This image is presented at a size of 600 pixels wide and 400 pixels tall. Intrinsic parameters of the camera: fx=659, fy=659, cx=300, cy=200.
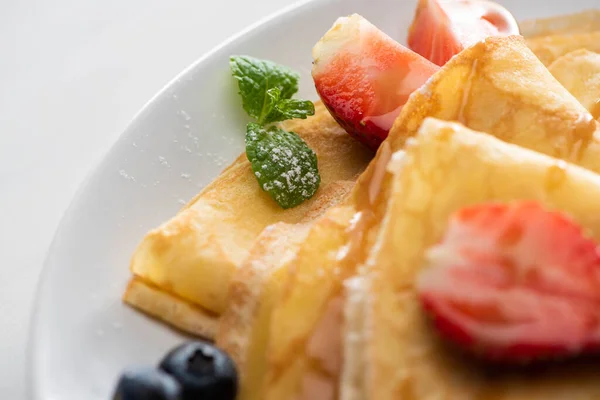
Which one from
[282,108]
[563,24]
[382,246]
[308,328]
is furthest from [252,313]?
[563,24]

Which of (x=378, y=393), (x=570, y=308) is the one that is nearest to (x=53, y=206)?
(x=378, y=393)

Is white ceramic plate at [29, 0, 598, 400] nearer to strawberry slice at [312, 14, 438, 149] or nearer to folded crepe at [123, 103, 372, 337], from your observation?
folded crepe at [123, 103, 372, 337]

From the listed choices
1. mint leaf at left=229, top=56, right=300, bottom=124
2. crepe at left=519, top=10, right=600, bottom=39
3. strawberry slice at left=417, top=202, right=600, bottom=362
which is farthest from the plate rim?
strawberry slice at left=417, top=202, right=600, bottom=362

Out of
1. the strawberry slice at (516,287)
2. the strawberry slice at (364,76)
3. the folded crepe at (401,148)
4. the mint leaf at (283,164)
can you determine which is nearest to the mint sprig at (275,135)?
the mint leaf at (283,164)

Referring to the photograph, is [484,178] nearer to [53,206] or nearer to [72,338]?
[72,338]

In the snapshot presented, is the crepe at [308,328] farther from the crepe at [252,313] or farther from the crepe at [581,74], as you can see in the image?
the crepe at [581,74]

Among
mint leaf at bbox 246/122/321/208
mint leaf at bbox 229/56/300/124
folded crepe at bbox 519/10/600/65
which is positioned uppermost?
mint leaf at bbox 229/56/300/124
